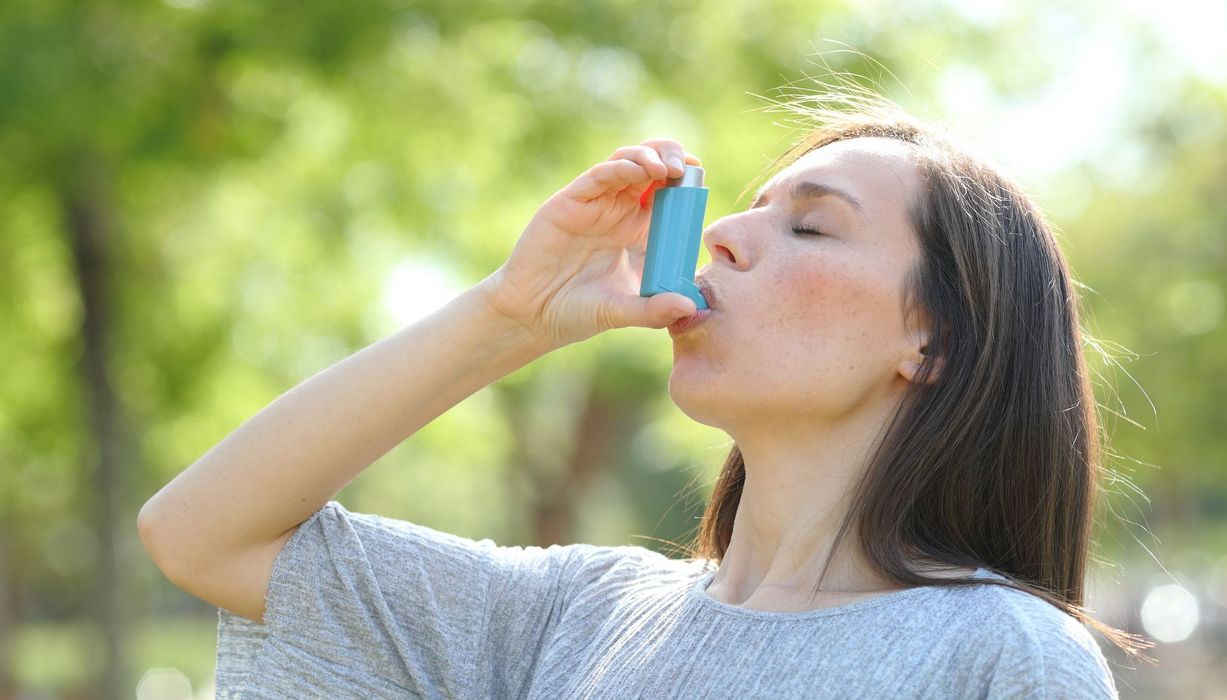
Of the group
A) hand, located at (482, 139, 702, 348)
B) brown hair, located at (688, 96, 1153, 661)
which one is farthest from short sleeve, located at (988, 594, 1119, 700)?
hand, located at (482, 139, 702, 348)

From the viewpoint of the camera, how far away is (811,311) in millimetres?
2072

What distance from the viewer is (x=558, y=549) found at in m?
2.58

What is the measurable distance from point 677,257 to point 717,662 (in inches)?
28.0

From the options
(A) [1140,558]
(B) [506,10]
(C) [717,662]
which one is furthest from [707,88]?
(A) [1140,558]

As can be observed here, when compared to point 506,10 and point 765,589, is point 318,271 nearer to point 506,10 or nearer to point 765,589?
point 506,10

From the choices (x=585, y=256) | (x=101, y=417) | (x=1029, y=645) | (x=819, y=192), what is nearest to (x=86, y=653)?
(x=101, y=417)

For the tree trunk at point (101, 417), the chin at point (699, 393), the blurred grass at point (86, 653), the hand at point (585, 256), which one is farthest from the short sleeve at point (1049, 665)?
the tree trunk at point (101, 417)

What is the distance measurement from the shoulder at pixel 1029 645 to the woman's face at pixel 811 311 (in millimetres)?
415

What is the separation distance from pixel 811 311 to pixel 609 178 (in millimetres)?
470

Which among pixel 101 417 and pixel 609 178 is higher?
pixel 609 178

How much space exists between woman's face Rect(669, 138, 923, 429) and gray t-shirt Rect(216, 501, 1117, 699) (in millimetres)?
355

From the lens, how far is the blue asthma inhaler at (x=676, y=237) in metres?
2.20

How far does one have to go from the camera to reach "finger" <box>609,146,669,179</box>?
2.27 m

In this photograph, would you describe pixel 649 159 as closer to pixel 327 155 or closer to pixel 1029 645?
pixel 1029 645
